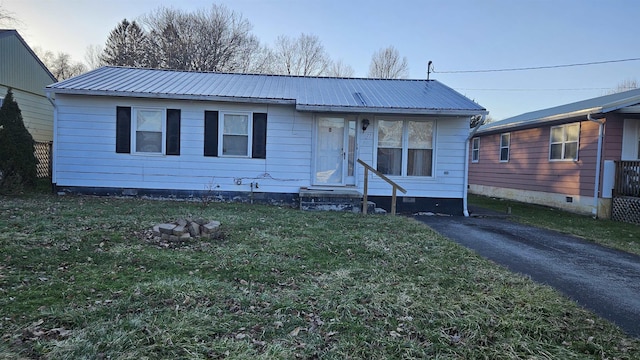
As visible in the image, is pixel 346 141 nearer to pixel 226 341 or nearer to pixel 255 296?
pixel 255 296

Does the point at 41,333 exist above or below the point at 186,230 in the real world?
below

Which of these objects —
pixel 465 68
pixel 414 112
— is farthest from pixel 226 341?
pixel 465 68

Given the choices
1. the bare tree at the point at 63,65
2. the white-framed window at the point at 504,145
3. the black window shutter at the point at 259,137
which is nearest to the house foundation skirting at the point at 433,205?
the black window shutter at the point at 259,137

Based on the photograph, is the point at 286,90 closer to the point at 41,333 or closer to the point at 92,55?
the point at 41,333

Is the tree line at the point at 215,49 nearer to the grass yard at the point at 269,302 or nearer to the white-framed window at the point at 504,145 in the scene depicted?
the white-framed window at the point at 504,145

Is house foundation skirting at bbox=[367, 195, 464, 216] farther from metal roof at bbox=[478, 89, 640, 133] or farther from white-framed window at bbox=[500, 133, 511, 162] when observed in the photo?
white-framed window at bbox=[500, 133, 511, 162]

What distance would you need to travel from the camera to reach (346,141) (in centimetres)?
1027

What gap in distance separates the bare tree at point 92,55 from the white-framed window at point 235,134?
3066 centimetres

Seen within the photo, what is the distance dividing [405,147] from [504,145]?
8429 mm

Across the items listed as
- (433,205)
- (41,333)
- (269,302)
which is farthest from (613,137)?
(41,333)

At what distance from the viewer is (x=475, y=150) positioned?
18.8 metres

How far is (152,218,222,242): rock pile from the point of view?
546cm

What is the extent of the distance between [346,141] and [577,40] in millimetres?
12978

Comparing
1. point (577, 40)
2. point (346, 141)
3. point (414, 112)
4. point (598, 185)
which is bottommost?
point (598, 185)
